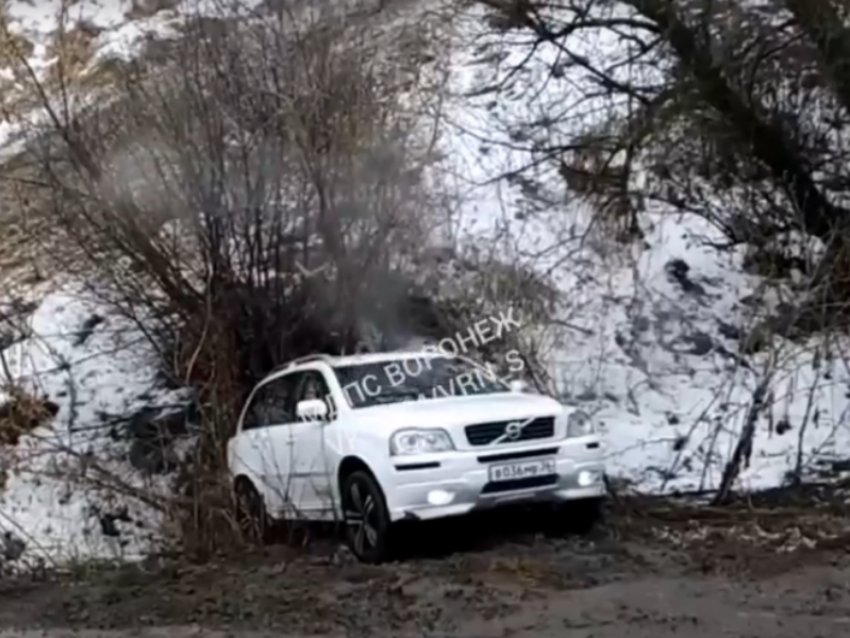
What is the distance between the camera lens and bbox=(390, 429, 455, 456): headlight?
9.38 metres

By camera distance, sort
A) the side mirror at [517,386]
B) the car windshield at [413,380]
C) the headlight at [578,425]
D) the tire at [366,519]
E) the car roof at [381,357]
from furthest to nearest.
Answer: the side mirror at [517,386], the car roof at [381,357], the car windshield at [413,380], the headlight at [578,425], the tire at [366,519]

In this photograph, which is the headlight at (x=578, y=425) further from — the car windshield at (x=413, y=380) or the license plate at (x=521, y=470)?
the car windshield at (x=413, y=380)

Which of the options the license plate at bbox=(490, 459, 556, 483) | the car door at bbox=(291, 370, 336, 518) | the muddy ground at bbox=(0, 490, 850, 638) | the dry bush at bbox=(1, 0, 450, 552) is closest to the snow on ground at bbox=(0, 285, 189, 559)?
the dry bush at bbox=(1, 0, 450, 552)

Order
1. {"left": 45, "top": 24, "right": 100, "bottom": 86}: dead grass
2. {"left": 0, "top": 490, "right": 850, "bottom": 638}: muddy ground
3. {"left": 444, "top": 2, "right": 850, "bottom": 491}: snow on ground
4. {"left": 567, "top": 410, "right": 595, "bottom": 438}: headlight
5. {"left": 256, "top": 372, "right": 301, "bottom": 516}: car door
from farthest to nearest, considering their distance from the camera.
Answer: {"left": 45, "top": 24, "right": 100, "bottom": 86}: dead grass → {"left": 444, "top": 2, "right": 850, "bottom": 491}: snow on ground → {"left": 256, "top": 372, "right": 301, "bottom": 516}: car door → {"left": 567, "top": 410, "right": 595, "bottom": 438}: headlight → {"left": 0, "top": 490, "right": 850, "bottom": 638}: muddy ground

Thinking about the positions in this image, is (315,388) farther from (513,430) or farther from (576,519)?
(576,519)

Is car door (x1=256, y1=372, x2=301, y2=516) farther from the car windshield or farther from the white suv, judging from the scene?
the car windshield

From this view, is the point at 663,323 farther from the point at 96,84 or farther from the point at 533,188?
the point at 96,84

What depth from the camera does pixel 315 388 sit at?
10930 mm

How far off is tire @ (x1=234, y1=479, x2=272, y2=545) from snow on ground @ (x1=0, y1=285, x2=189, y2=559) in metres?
0.85

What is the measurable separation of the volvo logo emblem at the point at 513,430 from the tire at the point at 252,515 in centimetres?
229

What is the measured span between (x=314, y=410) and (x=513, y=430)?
1614mm

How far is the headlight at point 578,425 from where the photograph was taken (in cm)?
996

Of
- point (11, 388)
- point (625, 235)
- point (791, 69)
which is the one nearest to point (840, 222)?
point (791, 69)

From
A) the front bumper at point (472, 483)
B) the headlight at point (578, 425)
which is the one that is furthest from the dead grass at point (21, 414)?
the headlight at point (578, 425)
